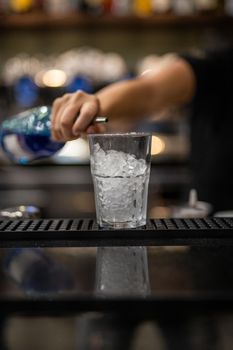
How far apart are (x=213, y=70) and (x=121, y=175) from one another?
1.06 meters

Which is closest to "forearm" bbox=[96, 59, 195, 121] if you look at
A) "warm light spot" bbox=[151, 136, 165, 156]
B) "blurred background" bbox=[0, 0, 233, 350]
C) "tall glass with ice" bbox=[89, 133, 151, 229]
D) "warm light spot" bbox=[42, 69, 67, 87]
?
"tall glass with ice" bbox=[89, 133, 151, 229]

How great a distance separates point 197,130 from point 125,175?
3.68ft

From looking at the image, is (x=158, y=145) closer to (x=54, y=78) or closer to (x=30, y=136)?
(x=54, y=78)

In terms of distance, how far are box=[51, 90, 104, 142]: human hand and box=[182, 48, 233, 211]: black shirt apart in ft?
2.63

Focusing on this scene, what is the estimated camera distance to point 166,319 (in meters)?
0.55

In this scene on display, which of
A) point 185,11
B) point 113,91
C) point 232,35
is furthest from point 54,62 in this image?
point 113,91

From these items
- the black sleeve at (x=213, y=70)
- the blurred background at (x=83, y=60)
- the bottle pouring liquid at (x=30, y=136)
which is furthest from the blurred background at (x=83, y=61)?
the bottle pouring liquid at (x=30, y=136)

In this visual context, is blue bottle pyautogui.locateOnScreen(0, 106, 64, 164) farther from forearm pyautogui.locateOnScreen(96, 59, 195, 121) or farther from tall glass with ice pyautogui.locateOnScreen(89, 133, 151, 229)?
forearm pyautogui.locateOnScreen(96, 59, 195, 121)

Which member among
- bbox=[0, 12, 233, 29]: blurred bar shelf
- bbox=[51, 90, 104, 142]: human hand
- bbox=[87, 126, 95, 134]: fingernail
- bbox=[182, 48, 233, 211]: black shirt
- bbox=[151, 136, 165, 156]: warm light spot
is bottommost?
bbox=[151, 136, 165, 156]: warm light spot

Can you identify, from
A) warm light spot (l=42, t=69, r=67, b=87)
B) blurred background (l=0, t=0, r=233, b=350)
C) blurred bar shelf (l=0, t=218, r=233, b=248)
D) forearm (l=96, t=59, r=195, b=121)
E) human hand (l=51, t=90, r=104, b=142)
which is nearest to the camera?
blurred bar shelf (l=0, t=218, r=233, b=248)

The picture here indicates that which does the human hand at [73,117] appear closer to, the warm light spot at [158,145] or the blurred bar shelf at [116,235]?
the blurred bar shelf at [116,235]

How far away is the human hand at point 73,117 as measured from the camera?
0.99 meters

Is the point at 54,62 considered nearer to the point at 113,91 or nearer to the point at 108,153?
the point at 113,91

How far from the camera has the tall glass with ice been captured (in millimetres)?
832
